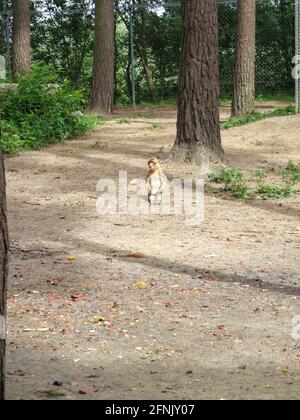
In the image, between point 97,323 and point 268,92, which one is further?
A: point 268,92

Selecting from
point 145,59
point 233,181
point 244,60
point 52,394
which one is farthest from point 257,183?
point 145,59

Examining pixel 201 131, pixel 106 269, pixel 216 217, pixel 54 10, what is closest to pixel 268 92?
pixel 54 10

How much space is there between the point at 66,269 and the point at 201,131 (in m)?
5.72

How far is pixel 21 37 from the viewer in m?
22.9

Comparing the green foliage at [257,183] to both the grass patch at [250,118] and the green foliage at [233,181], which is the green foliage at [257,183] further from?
the grass patch at [250,118]

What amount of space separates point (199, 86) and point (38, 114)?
5282mm

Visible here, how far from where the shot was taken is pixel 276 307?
7.50 m

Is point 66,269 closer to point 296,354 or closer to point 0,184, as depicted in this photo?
point 296,354

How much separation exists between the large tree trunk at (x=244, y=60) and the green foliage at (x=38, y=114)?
A: 3.98m

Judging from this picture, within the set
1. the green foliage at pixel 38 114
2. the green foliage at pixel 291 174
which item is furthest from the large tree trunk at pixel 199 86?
the green foliage at pixel 38 114

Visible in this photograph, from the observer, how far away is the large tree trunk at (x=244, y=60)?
66.1 feet

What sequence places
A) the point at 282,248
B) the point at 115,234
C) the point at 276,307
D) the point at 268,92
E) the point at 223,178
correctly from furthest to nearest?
the point at 268,92
the point at 223,178
the point at 115,234
the point at 282,248
the point at 276,307

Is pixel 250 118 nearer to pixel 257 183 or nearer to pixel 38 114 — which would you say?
pixel 38 114

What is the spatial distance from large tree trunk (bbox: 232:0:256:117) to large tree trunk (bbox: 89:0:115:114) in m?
4.32
